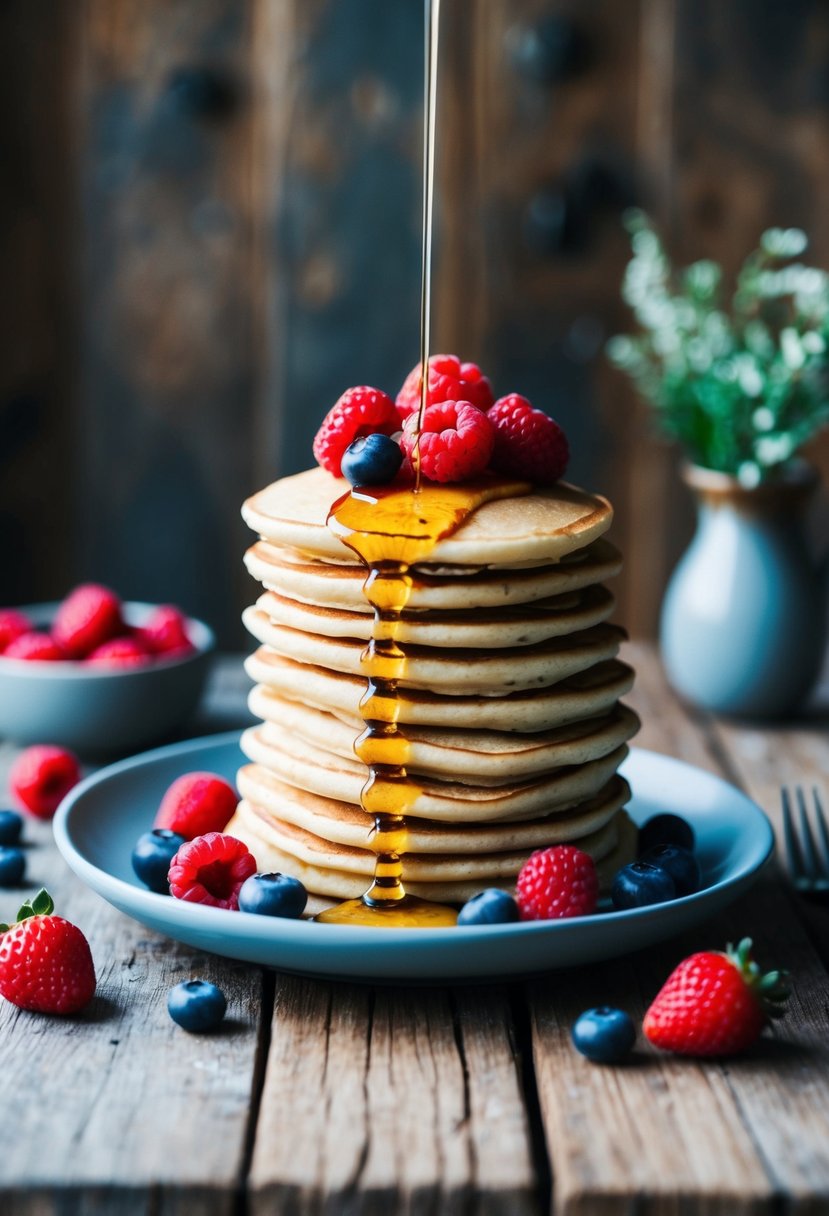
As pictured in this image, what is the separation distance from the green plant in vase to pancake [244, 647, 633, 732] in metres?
0.82

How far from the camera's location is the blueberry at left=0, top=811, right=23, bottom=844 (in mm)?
1561

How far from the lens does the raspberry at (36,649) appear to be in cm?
195

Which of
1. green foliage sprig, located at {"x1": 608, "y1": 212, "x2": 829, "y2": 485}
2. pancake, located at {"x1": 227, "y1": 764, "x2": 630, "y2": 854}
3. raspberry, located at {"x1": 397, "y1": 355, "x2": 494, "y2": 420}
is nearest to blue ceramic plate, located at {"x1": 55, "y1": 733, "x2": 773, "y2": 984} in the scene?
pancake, located at {"x1": 227, "y1": 764, "x2": 630, "y2": 854}

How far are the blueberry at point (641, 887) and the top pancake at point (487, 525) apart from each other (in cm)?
29

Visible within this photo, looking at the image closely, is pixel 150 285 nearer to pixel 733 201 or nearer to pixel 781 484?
pixel 733 201

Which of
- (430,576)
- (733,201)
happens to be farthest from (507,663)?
(733,201)

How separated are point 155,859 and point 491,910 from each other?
35cm

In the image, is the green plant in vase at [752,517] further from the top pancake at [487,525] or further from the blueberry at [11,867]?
the blueberry at [11,867]

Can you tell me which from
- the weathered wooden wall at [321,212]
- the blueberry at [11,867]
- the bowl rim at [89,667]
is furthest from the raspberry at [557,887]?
the weathered wooden wall at [321,212]

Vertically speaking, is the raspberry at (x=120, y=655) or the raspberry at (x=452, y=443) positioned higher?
the raspberry at (x=452, y=443)

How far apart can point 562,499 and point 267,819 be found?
0.42 metres

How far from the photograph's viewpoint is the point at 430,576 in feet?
4.12

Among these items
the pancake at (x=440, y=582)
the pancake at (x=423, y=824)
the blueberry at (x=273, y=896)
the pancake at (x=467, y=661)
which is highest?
the pancake at (x=440, y=582)

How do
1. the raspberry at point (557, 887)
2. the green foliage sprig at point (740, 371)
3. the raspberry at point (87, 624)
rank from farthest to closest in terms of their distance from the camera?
the green foliage sprig at point (740, 371) → the raspberry at point (87, 624) → the raspberry at point (557, 887)
